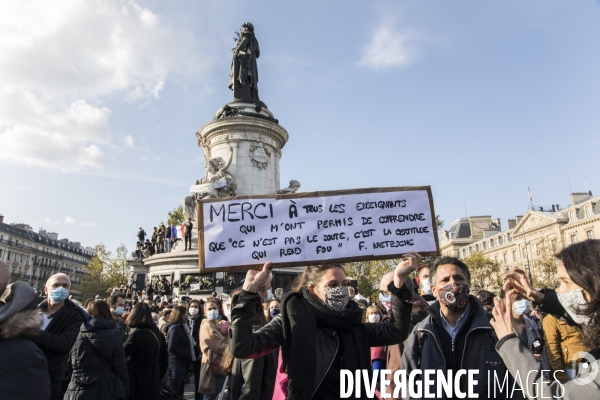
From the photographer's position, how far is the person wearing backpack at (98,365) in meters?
4.56

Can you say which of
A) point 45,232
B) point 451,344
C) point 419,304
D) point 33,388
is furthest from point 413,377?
point 45,232

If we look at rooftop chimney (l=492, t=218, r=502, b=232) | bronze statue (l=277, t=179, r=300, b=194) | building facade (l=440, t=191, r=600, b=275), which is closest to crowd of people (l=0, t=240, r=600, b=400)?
bronze statue (l=277, t=179, r=300, b=194)

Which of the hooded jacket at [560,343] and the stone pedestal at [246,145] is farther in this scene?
the stone pedestal at [246,145]

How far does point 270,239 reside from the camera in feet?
12.1

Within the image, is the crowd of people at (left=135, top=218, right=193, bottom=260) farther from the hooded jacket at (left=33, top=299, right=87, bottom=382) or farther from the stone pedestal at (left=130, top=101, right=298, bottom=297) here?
the hooded jacket at (left=33, top=299, right=87, bottom=382)

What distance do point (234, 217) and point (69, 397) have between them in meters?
2.83

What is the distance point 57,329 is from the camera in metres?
4.63

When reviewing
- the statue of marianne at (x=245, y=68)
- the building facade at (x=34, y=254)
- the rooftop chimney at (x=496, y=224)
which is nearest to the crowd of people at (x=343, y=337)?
the statue of marianne at (x=245, y=68)

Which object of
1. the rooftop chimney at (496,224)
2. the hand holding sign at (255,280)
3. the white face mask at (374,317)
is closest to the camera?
the hand holding sign at (255,280)

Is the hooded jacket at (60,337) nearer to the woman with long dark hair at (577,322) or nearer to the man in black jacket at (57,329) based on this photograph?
the man in black jacket at (57,329)

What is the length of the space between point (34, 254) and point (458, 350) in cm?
9494

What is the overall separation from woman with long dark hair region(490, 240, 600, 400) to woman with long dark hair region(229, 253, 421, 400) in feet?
2.93

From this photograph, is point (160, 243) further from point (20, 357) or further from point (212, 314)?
point (20, 357)

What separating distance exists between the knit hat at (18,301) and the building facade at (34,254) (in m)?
75.2
